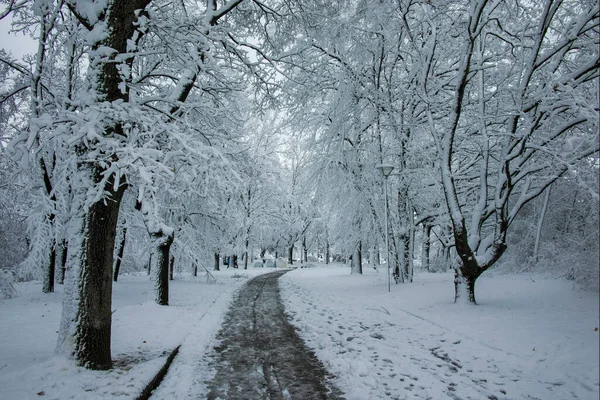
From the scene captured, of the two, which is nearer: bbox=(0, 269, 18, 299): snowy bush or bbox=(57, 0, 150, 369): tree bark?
bbox=(57, 0, 150, 369): tree bark

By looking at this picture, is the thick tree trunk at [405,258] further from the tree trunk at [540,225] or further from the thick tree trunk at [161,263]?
the thick tree trunk at [161,263]

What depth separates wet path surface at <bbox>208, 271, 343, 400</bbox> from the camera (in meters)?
4.28

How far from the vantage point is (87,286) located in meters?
4.61

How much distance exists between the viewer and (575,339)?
151 cm

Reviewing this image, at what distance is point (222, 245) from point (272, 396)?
1643 cm

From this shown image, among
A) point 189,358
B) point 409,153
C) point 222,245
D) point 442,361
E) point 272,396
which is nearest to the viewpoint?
point 272,396

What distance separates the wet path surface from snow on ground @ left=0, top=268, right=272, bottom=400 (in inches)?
25.1

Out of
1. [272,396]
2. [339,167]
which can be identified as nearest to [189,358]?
[272,396]

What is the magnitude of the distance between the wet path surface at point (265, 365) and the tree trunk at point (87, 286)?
171 cm

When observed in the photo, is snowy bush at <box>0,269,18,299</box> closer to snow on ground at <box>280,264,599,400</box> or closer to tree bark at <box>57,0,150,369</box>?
tree bark at <box>57,0,150,369</box>

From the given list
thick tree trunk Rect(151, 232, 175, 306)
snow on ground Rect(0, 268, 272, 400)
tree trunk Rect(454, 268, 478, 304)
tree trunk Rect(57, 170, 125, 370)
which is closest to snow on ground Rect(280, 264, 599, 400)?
tree trunk Rect(454, 268, 478, 304)

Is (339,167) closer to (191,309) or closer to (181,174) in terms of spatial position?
(191,309)

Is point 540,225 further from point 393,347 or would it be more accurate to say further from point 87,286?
point 87,286

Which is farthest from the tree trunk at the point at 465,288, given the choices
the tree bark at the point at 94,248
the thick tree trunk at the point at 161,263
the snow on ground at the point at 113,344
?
the thick tree trunk at the point at 161,263
